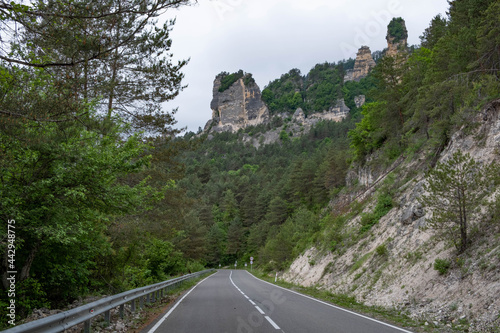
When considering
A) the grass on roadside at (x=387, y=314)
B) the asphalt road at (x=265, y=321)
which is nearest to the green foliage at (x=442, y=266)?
the grass on roadside at (x=387, y=314)

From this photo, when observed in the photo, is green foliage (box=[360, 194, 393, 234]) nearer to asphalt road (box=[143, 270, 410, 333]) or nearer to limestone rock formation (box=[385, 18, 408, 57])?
asphalt road (box=[143, 270, 410, 333])

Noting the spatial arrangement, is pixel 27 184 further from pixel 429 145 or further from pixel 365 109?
pixel 365 109

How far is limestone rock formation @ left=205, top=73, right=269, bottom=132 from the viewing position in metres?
187

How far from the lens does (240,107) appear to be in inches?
7456

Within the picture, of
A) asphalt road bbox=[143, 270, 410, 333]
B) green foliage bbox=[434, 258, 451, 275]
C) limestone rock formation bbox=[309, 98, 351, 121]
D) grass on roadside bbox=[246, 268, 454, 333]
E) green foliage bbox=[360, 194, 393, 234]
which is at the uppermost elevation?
limestone rock formation bbox=[309, 98, 351, 121]

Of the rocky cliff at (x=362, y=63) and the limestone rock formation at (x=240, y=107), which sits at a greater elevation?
the rocky cliff at (x=362, y=63)

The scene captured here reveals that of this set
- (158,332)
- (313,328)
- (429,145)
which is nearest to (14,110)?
(158,332)

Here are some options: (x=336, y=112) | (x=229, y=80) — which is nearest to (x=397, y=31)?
(x=336, y=112)

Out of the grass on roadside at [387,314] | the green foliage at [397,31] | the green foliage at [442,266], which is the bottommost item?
the grass on roadside at [387,314]

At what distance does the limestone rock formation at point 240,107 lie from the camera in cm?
18712

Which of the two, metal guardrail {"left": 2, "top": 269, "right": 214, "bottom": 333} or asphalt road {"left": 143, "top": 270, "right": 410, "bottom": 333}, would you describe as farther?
asphalt road {"left": 143, "top": 270, "right": 410, "bottom": 333}

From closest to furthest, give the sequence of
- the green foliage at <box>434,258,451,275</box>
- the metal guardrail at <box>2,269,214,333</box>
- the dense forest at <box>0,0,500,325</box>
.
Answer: the metal guardrail at <box>2,269,214,333</box> → the dense forest at <box>0,0,500,325</box> → the green foliage at <box>434,258,451,275</box>

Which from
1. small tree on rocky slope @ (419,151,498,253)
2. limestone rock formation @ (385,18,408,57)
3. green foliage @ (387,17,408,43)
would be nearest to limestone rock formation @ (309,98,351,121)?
limestone rock formation @ (385,18,408,57)

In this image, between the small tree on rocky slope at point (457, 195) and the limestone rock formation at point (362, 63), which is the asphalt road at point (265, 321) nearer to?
the small tree on rocky slope at point (457, 195)
